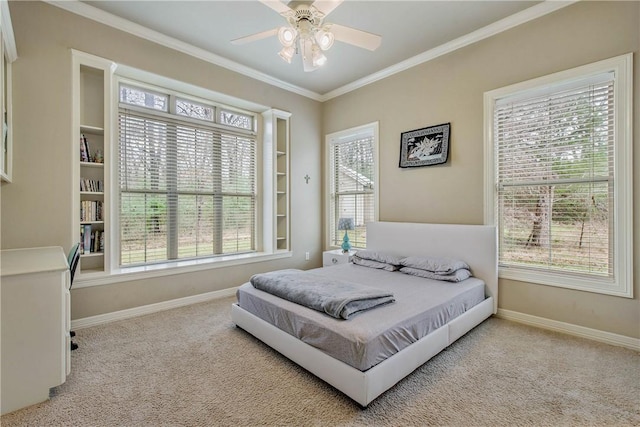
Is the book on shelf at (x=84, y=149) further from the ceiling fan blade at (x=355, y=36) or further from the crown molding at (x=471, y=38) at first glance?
the crown molding at (x=471, y=38)

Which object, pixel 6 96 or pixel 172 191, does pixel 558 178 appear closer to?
pixel 172 191

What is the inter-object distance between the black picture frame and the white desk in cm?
356

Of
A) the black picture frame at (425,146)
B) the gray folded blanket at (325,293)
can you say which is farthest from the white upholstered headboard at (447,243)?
the gray folded blanket at (325,293)

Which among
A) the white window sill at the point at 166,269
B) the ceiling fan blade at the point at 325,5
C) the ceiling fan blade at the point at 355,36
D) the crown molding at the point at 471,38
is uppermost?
the crown molding at the point at 471,38

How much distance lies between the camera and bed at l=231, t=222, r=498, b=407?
5.57 feet

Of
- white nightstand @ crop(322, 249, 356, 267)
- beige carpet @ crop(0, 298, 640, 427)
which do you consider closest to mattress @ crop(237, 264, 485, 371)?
beige carpet @ crop(0, 298, 640, 427)

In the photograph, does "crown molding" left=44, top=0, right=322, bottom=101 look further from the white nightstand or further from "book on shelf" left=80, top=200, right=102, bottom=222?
the white nightstand

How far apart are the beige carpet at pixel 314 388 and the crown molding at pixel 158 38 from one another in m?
3.04

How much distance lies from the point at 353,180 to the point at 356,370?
3361 mm

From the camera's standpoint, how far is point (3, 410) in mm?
1638

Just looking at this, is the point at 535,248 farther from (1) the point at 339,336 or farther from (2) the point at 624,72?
(1) the point at 339,336

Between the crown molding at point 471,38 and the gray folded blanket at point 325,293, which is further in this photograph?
the crown molding at point 471,38

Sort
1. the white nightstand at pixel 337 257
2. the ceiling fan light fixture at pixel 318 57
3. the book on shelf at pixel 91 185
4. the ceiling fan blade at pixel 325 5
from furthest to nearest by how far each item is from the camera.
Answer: the white nightstand at pixel 337 257 < the book on shelf at pixel 91 185 < the ceiling fan light fixture at pixel 318 57 < the ceiling fan blade at pixel 325 5

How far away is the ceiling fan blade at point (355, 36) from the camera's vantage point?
2289mm
